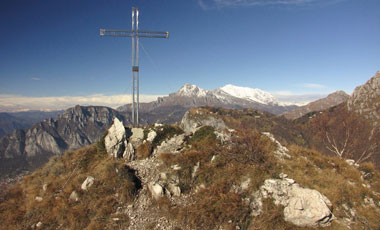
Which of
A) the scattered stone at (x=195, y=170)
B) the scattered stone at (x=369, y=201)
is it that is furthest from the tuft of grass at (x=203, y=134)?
the scattered stone at (x=369, y=201)

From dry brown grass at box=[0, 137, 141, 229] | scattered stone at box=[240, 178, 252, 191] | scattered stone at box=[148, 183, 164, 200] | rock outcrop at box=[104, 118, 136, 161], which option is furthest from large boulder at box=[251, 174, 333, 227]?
rock outcrop at box=[104, 118, 136, 161]

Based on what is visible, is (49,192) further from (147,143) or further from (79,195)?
(147,143)

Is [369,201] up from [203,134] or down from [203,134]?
down

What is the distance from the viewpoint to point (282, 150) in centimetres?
1812

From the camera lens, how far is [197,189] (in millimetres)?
14500

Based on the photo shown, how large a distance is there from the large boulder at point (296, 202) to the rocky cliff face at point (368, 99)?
178002 millimetres

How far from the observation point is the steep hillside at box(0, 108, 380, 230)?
469 inches

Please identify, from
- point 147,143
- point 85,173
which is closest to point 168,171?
point 147,143

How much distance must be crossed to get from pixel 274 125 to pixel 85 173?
617 ft

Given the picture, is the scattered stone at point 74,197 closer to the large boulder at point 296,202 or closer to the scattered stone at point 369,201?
the large boulder at point 296,202

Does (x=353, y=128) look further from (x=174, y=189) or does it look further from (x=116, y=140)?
(x=116, y=140)

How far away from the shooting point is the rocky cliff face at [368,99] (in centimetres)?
13938

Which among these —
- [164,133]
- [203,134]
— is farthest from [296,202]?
[164,133]

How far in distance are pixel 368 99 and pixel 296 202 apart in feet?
692
